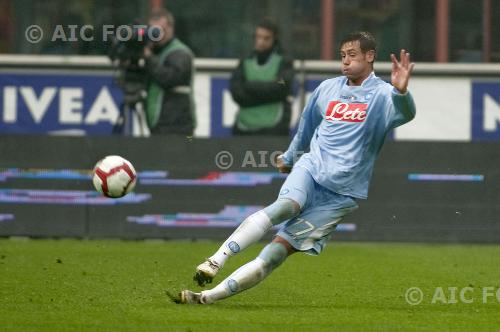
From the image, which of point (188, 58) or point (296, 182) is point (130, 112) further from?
point (296, 182)

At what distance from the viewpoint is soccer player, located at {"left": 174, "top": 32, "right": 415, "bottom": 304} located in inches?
363

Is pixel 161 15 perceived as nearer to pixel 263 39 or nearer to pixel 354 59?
pixel 263 39

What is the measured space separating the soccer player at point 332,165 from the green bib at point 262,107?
25.1 feet

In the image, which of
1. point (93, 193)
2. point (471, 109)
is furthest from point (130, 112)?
point (471, 109)

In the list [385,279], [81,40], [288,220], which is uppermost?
[81,40]

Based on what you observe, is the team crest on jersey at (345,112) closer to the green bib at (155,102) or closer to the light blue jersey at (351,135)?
the light blue jersey at (351,135)

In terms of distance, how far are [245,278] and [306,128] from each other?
1.39m

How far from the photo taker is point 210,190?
52.3 ft

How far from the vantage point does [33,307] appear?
913cm

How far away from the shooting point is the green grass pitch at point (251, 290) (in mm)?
8500

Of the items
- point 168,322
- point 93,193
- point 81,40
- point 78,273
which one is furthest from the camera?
point 81,40

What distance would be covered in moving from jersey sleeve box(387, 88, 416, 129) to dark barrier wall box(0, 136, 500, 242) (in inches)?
260

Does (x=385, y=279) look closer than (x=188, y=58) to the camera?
Yes

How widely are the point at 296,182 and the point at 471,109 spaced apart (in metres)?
9.82
